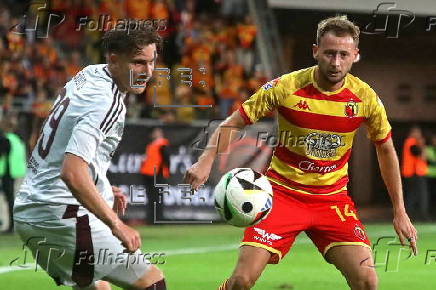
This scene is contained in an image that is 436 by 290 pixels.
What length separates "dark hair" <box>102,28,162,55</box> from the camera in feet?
17.1

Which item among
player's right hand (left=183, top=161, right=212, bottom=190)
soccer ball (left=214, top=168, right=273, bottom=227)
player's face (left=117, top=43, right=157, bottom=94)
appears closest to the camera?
player's face (left=117, top=43, right=157, bottom=94)

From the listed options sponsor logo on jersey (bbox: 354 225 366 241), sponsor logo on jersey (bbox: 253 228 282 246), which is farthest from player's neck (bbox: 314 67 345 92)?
sponsor logo on jersey (bbox: 253 228 282 246)

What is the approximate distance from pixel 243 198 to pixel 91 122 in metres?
1.50

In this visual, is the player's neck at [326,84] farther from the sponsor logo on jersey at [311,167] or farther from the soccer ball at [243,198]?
the soccer ball at [243,198]

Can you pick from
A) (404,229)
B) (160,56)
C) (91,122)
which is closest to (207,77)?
(160,56)

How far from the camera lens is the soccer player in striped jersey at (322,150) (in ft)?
21.1

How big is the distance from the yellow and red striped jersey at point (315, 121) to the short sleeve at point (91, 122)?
5.32ft

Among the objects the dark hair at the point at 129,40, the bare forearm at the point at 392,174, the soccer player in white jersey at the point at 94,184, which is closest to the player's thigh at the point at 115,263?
the soccer player in white jersey at the point at 94,184

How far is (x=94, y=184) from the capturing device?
514 centimetres

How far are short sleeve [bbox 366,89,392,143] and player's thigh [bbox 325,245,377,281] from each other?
0.79 meters

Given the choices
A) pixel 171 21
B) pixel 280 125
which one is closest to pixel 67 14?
pixel 171 21

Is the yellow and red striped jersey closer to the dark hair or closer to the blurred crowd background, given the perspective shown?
the dark hair

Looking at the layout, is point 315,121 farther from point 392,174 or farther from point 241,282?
point 241,282

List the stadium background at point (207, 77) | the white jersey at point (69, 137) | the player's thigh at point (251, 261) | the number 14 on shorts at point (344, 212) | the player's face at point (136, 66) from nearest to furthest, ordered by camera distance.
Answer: the white jersey at point (69, 137)
the player's face at point (136, 66)
the player's thigh at point (251, 261)
the number 14 on shorts at point (344, 212)
the stadium background at point (207, 77)
